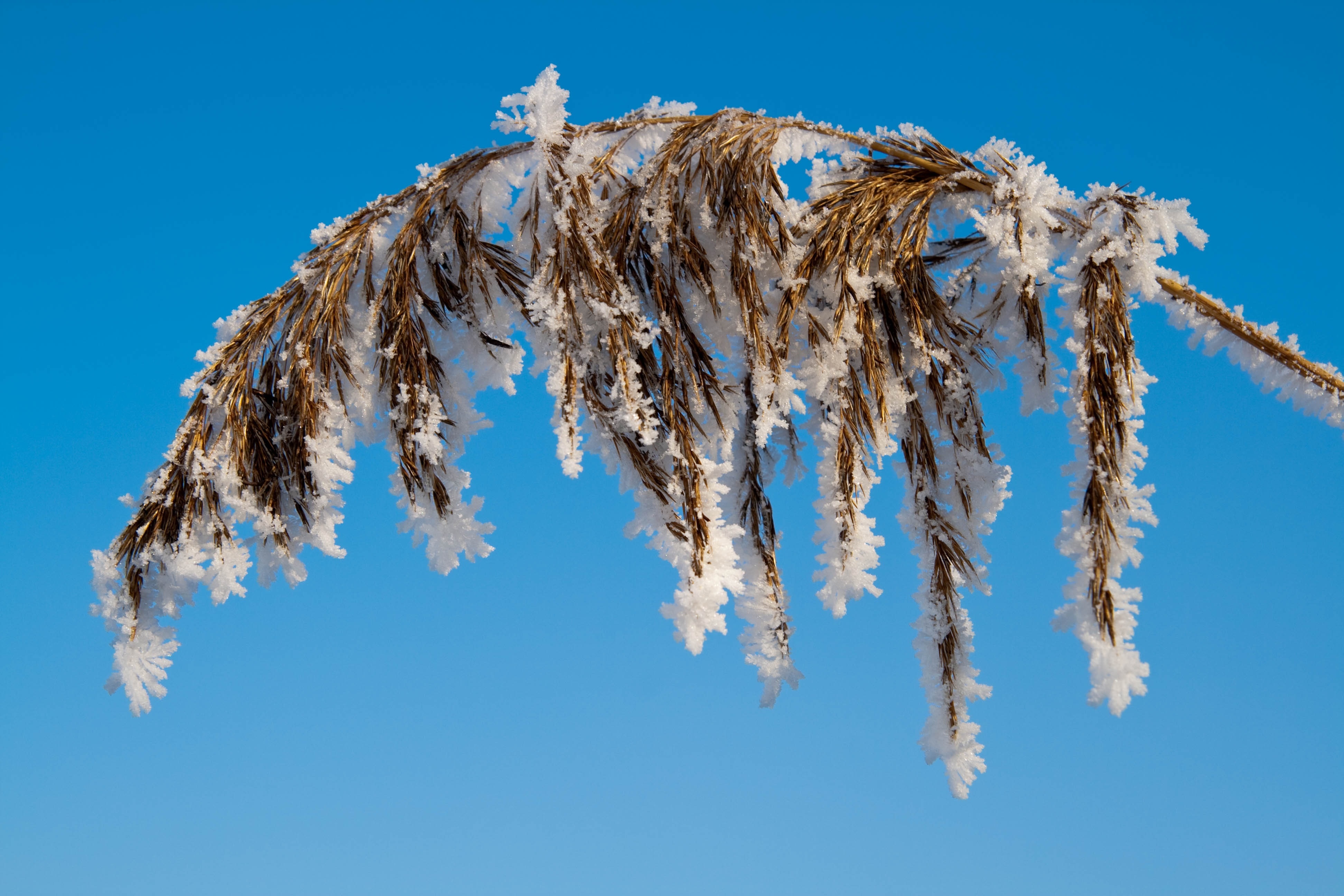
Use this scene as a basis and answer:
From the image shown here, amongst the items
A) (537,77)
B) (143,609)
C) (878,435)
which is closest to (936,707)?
(878,435)

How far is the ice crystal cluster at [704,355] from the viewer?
343cm

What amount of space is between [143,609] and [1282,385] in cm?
437

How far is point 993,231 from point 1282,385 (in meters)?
1.14

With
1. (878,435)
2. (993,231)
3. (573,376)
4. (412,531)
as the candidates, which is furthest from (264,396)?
(993,231)

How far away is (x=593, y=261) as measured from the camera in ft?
11.6

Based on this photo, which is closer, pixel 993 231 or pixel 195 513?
pixel 993 231

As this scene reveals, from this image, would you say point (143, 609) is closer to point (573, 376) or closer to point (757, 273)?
point (573, 376)

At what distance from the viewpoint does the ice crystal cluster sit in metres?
3.43

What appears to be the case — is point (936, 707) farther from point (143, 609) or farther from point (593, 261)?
point (143, 609)

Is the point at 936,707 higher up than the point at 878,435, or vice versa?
the point at 878,435

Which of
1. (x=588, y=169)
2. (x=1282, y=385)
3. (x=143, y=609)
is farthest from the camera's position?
(x=143, y=609)

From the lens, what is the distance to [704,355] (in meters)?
3.60

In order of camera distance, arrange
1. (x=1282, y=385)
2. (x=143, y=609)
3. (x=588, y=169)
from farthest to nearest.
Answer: (x=143, y=609), (x=588, y=169), (x=1282, y=385)

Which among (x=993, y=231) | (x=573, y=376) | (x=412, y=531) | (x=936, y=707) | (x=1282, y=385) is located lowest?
(x=936, y=707)
